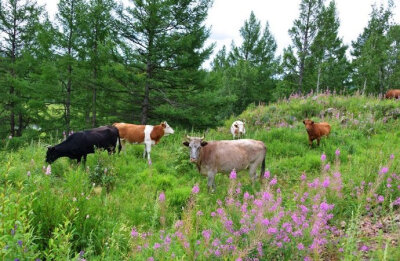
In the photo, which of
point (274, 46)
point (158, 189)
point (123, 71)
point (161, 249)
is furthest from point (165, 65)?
point (274, 46)

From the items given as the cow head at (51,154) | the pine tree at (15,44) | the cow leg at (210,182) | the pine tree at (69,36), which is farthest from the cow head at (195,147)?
the pine tree at (15,44)

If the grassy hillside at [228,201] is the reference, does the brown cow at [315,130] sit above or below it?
above

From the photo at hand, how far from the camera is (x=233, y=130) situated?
36.1 feet

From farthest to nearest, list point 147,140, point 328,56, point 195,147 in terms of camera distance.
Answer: point 328,56, point 147,140, point 195,147

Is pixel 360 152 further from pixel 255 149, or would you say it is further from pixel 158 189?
pixel 158 189

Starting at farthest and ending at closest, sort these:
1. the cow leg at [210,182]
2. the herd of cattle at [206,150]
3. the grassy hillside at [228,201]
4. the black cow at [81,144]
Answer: the black cow at [81,144], the herd of cattle at [206,150], the cow leg at [210,182], the grassy hillside at [228,201]

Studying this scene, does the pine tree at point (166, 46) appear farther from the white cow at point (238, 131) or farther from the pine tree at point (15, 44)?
the pine tree at point (15, 44)

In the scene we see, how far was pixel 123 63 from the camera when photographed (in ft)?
44.5

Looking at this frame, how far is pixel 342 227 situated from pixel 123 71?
11.3 metres

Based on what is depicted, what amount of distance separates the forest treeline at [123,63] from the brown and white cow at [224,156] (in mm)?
7102

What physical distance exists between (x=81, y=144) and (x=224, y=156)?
12.5 ft

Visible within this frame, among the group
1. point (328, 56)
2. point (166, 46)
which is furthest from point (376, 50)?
point (166, 46)

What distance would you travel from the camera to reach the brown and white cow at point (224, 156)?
6203mm

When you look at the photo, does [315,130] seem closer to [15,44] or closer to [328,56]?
[15,44]
